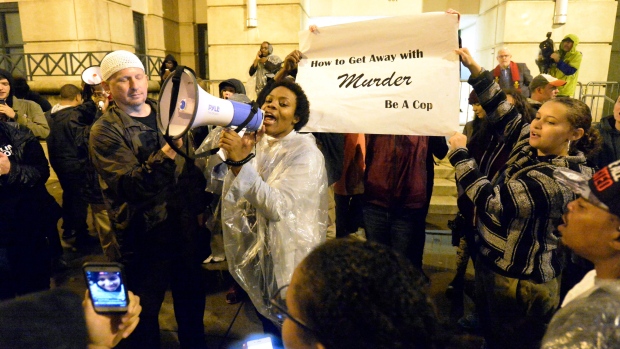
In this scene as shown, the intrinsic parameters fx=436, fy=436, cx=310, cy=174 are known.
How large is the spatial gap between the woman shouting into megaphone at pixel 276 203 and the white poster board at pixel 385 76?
1.37ft

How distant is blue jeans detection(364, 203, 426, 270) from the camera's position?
3.31 metres

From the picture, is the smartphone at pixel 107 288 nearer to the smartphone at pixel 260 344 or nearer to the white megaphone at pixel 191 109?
the smartphone at pixel 260 344

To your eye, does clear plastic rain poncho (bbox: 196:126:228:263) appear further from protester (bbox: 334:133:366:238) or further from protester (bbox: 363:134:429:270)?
protester (bbox: 334:133:366:238)

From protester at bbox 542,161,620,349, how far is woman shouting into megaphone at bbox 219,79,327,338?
1.21 metres

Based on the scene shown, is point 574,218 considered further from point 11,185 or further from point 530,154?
point 11,185

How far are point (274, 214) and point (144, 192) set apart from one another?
72 cm

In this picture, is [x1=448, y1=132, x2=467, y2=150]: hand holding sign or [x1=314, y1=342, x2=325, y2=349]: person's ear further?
[x1=448, y1=132, x2=467, y2=150]: hand holding sign

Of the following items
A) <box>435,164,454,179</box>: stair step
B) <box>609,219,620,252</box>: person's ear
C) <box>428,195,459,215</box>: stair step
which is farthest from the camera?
<box>435,164,454,179</box>: stair step

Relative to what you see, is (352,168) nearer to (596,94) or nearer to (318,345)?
(318,345)

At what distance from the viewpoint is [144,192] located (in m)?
2.33

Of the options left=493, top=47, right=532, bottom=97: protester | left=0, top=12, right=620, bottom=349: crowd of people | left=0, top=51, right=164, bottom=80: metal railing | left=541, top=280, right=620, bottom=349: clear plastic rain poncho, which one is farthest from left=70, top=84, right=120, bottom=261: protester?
left=493, top=47, right=532, bottom=97: protester

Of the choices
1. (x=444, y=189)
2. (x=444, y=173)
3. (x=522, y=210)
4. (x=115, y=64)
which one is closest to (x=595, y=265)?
(x=522, y=210)

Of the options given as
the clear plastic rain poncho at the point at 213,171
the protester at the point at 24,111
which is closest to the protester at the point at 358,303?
the clear plastic rain poncho at the point at 213,171

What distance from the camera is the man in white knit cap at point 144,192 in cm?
235
